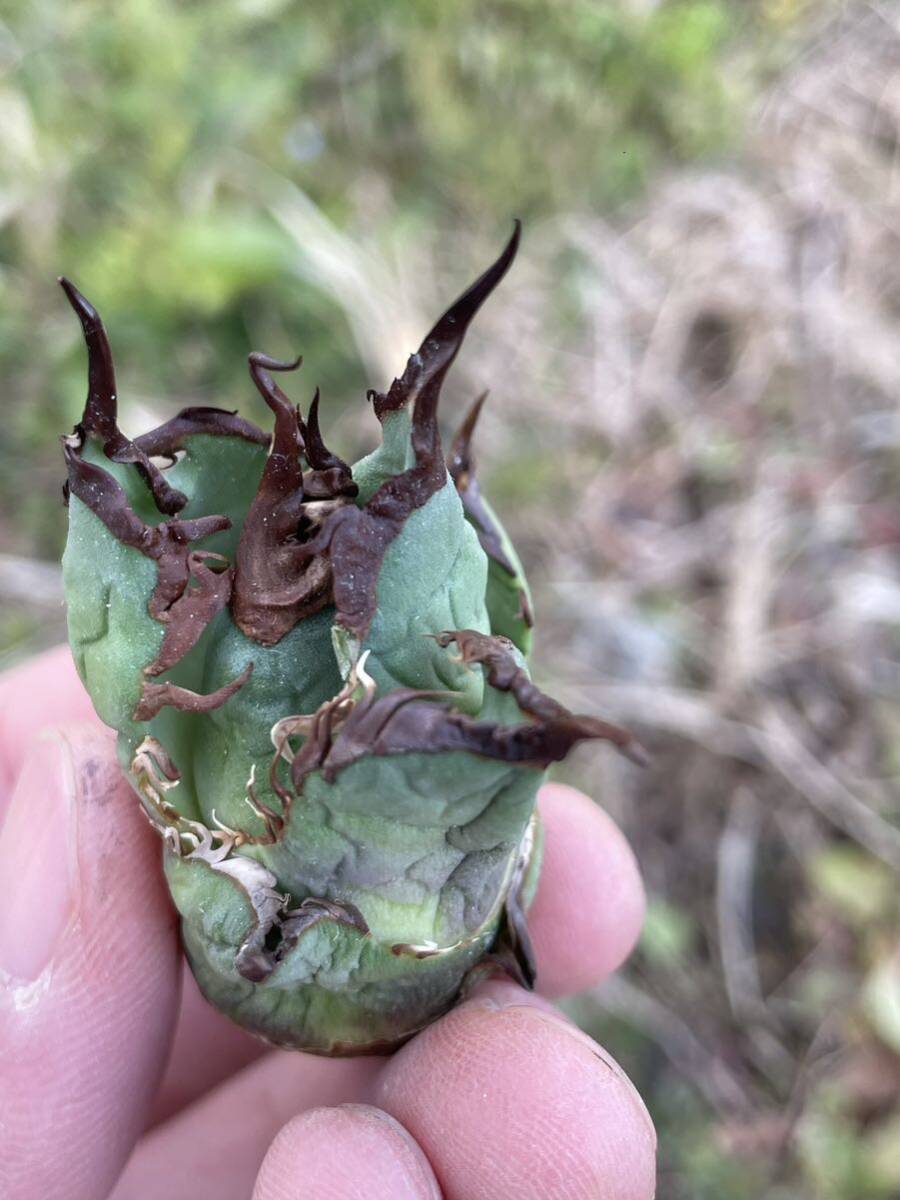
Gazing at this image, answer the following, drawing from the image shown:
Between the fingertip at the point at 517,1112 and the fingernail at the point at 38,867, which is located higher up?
the fingernail at the point at 38,867

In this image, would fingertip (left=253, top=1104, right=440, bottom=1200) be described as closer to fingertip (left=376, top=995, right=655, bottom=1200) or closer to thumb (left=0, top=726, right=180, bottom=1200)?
fingertip (left=376, top=995, right=655, bottom=1200)

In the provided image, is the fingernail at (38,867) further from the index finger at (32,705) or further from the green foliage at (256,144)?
the green foliage at (256,144)

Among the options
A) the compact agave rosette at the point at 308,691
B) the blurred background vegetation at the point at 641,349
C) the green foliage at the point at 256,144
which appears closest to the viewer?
the compact agave rosette at the point at 308,691

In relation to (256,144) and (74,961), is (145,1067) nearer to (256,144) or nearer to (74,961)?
(74,961)

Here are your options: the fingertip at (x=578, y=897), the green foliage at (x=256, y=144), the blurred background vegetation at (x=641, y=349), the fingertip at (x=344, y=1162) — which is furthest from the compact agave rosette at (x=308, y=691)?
the green foliage at (x=256, y=144)

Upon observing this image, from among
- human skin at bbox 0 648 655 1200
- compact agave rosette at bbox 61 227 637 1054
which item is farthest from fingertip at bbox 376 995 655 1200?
compact agave rosette at bbox 61 227 637 1054

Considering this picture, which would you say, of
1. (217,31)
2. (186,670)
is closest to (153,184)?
(217,31)

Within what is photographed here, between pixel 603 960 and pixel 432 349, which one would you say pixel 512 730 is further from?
pixel 603 960
